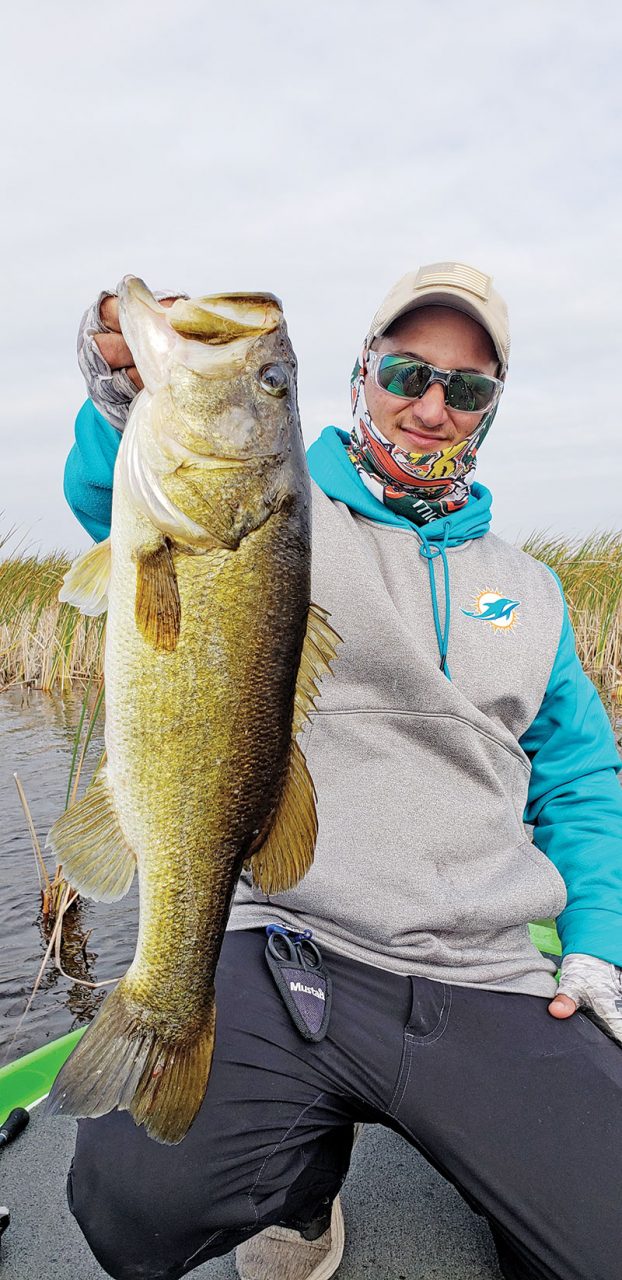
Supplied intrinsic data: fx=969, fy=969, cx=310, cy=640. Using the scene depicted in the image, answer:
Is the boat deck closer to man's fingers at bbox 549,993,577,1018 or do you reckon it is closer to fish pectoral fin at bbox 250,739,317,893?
man's fingers at bbox 549,993,577,1018

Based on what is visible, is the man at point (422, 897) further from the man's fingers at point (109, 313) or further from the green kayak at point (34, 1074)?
the green kayak at point (34, 1074)

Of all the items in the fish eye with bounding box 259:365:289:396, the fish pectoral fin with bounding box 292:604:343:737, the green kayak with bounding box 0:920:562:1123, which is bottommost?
Answer: the green kayak with bounding box 0:920:562:1123

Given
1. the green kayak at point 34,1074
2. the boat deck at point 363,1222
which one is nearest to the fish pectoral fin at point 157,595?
the boat deck at point 363,1222

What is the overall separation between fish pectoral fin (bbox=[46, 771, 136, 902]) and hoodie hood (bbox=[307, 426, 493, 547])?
118 centimetres

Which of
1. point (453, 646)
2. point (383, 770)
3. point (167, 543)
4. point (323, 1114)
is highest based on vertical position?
point (167, 543)

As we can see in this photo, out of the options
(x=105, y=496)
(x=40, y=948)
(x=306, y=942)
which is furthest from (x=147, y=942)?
(x=40, y=948)

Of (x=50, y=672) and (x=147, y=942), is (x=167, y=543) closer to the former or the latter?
(x=147, y=942)

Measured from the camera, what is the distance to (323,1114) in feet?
6.59

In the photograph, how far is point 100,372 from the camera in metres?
1.94

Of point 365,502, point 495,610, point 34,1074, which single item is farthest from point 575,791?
point 34,1074

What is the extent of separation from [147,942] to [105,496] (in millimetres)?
1043

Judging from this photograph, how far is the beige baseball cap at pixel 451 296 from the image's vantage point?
2.57 metres

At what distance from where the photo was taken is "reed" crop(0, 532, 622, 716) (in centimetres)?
993

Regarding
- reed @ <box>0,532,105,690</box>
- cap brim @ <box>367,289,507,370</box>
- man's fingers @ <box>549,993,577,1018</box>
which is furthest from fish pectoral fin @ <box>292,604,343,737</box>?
reed @ <box>0,532,105,690</box>
